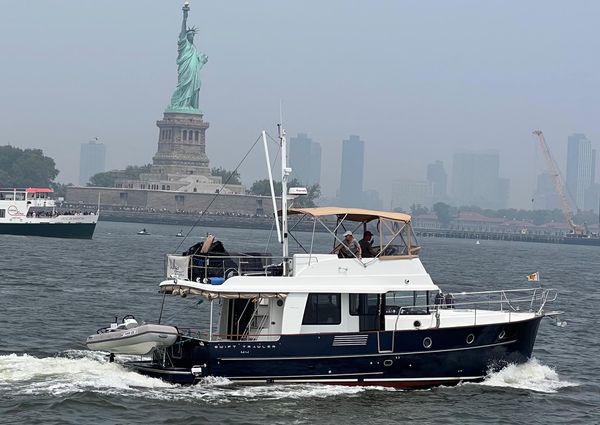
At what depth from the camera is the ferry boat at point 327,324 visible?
26297mm

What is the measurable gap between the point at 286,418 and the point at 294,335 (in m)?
2.50

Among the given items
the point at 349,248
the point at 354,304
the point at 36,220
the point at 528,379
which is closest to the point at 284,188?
the point at 349,248

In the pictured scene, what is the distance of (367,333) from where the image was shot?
2664 centimetres

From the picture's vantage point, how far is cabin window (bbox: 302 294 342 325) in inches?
1053

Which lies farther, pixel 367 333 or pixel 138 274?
pixel 138 274

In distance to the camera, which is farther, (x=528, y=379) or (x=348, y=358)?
(x=528, y=379)

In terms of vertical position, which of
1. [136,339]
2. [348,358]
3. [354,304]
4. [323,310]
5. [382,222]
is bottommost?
[348,358]

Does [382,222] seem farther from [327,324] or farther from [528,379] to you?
[528,379]

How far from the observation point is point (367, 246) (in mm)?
27953

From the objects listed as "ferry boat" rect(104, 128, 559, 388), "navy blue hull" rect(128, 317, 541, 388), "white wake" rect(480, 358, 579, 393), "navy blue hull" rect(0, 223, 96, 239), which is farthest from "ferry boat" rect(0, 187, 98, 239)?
"white wake" rect(480, 358, 579, 393)

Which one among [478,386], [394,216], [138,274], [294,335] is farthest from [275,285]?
[138,274]

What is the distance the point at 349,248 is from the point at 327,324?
6.19 feet

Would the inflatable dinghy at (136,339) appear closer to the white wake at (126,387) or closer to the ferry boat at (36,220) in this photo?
the white wake at (126,387)

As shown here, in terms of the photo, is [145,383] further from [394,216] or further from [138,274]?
[138,274]
